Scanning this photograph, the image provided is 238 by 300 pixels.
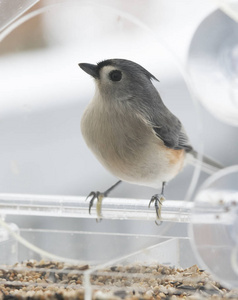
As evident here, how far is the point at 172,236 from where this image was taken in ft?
4.02

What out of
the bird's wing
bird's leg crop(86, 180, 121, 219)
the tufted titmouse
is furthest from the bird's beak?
bird's leg crop(86, 180, 121, 219)

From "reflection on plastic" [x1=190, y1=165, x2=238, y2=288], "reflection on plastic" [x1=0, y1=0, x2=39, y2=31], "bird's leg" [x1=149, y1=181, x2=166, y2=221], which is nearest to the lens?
"reflection on plastic" [x1=190, y1=165, x2=238, y2=288]

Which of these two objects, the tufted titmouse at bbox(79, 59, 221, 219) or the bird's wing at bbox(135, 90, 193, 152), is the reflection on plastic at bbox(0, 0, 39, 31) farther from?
the bird's wing at bbox(135, 90, 193, 152)

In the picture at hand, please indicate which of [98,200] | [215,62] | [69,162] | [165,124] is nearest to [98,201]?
[98,200]

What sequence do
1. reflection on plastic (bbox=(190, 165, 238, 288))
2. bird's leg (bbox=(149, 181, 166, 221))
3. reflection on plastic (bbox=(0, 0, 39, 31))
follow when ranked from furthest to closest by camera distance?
1. reflection on plastic (bbox=(0, 0, 39, 31))
2. bird's leg (bbox=(149, 181, 166, 221))
3. reflection on plastic (bbox=(190, 165, 238, 288))

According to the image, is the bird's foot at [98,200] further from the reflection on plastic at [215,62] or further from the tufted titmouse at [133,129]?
the reflection on plastic at [215,62]

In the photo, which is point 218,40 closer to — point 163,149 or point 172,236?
point 163,149

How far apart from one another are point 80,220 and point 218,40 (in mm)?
518

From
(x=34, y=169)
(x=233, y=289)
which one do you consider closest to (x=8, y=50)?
(x=34, y=169)

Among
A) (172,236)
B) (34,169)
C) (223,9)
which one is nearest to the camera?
(223,9)

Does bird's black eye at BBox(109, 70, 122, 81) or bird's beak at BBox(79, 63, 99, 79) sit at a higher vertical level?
bird's beak at BBox(79, 63, 99, 79)

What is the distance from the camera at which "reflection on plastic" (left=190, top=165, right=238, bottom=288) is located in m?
1.09

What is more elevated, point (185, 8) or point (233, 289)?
point (185, 8)

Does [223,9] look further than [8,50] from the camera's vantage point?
No
